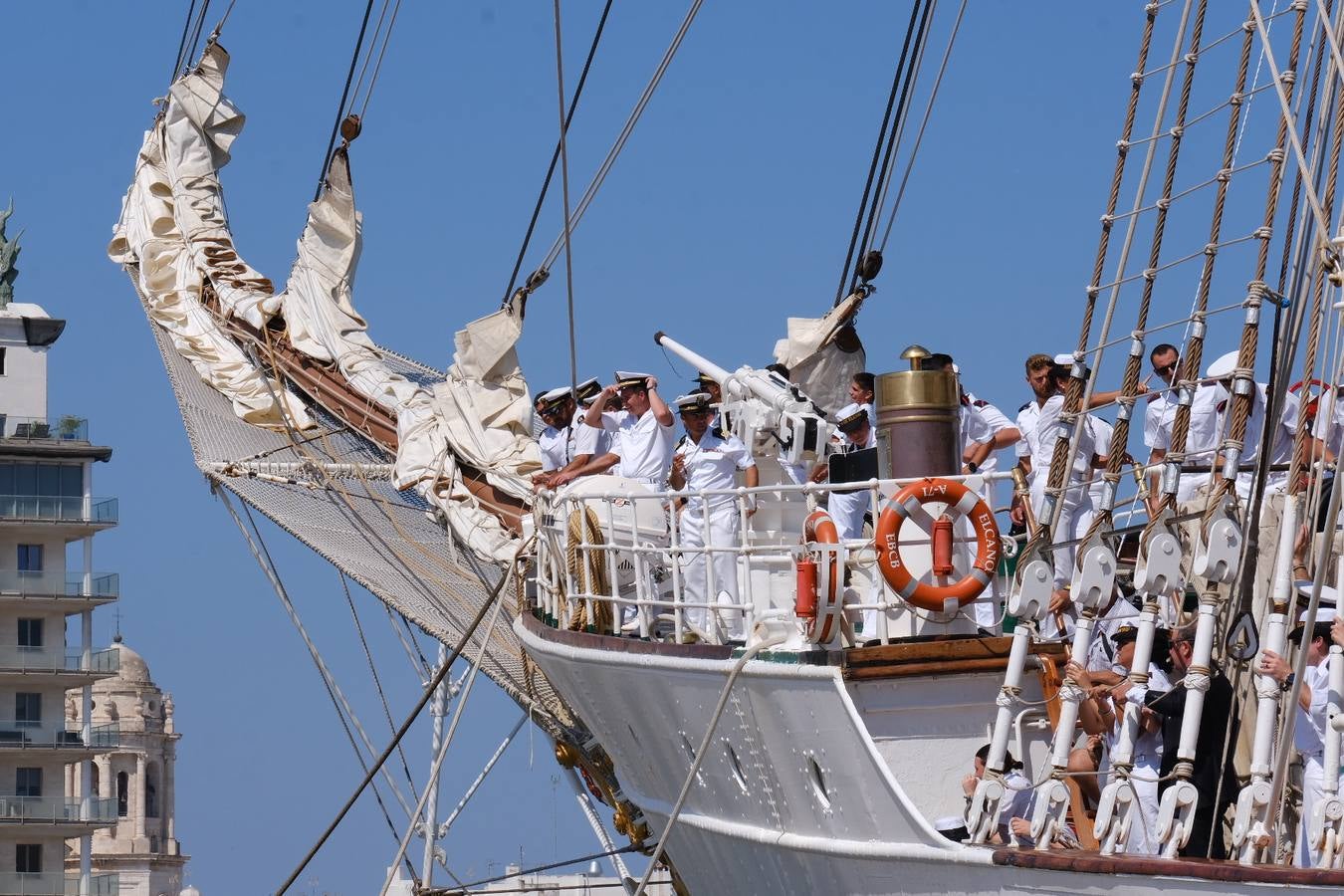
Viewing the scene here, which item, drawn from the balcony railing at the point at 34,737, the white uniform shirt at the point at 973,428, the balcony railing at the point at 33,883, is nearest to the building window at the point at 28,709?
the balcony railing at the point at 34,737

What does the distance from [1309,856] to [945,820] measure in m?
2.01

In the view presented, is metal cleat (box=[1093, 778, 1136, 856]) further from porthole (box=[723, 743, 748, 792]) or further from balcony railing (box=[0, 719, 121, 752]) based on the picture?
balcony railing (box=[0, 719, 121, 752])

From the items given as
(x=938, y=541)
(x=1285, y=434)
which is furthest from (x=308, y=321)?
(x=938, y=541)

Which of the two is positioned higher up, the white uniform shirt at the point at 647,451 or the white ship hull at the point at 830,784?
the white uniform shirt at the point at 647,451

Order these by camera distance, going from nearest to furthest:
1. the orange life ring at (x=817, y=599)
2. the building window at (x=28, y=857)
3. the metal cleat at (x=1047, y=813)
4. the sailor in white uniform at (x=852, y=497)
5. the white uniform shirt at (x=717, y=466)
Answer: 1. the metal cleat at (x=1047, y=813)
2. the orange life ring at (x=817, y=599)
3. the sailor in white uniform at (x=852, y=497)
4. the white uniform shirt at (x=717, y=466)
5. the building window at (x=28, y=857)

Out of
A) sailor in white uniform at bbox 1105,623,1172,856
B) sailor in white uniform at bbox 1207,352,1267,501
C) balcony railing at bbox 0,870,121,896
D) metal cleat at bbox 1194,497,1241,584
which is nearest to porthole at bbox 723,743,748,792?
sailor in white uniform at bbox 1105,623,1172,856

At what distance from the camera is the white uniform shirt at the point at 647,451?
1805cm

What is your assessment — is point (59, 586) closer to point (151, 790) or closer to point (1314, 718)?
point (151, 790)

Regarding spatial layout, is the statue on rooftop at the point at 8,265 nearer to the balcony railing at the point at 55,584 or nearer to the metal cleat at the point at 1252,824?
the balcony railing at the point at 55,584

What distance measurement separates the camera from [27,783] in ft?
196

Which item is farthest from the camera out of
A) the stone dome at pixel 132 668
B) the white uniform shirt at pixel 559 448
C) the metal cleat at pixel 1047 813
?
the stone dome at pixel 132 668

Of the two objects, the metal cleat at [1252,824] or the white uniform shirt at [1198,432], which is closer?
the metal cleat at [1252,824]

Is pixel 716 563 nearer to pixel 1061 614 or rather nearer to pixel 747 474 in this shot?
pixel 747 474

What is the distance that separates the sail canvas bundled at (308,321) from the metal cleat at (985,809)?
8.60 metres
